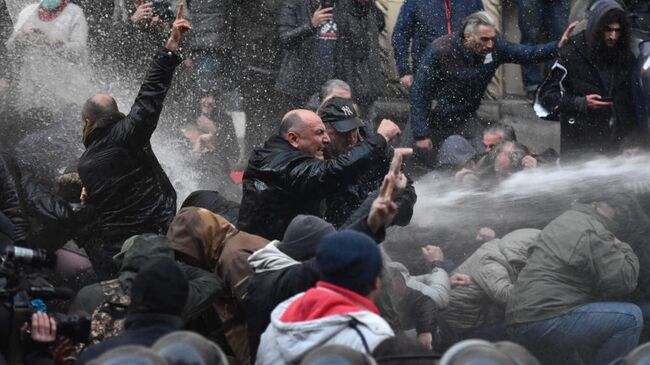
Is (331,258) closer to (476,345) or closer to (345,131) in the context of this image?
(476,345)

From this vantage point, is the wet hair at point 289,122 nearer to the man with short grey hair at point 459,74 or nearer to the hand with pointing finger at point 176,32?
the hand with pointing finger at point 176,32

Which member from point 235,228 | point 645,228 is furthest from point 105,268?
point 645,228

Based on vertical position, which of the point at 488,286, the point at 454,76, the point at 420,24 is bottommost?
the point at 488,286

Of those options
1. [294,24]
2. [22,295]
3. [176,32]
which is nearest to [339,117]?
[176,32]

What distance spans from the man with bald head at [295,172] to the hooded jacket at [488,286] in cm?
108

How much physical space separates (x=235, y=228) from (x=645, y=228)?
2.64 m

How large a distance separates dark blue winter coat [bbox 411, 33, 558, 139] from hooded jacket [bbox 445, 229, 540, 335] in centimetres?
242

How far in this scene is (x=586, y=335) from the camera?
28.6ft

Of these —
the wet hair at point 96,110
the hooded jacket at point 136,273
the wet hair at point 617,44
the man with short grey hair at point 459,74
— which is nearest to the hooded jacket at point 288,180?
the hooded jacket at point 136,273

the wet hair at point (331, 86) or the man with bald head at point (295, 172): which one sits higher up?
the man with bald head at point (295, 172)

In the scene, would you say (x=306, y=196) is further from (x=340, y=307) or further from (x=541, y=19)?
(x=541, y=19)

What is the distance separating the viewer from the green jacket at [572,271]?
8.68 m

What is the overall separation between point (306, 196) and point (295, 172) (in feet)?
0.60

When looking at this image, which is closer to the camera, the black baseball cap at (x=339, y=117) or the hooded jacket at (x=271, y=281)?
the hooded jacket at (x=271, y=281)
